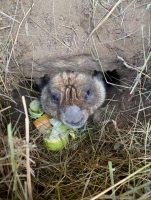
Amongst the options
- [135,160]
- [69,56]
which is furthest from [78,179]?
[69,56]

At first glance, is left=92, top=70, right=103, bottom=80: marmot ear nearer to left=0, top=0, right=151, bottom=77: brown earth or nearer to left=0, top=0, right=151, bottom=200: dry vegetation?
left=0, top=0, right=151, bottom=200: dry vegetation

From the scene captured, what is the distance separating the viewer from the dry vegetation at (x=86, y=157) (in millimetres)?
2705

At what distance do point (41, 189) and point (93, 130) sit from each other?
107 cm

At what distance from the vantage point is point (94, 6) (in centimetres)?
304

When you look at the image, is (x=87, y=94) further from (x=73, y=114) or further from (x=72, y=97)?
(x=73, y=114)

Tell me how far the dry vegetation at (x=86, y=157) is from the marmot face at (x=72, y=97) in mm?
240

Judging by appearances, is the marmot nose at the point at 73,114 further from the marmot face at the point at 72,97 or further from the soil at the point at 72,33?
the soil at the point at 72,33

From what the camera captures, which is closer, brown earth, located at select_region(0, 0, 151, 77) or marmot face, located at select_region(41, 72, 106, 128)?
brown earth, located at select_region(0, 0, 151, 77)

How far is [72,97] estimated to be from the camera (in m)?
3.34

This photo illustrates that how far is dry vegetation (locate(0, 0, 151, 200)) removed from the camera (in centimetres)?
271

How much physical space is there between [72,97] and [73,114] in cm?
23

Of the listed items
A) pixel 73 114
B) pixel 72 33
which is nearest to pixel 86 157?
pixel 73 114

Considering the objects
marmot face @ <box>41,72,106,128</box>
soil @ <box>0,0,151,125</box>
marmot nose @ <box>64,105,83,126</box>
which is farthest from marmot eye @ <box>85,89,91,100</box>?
soil @ <box>0,0,151,125</box>

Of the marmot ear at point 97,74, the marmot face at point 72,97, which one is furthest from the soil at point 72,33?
the marmot ear at point 97,74
